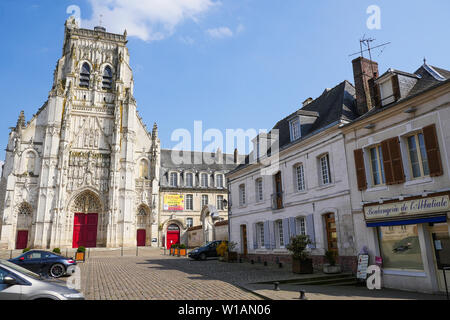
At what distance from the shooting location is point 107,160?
34.7 meters

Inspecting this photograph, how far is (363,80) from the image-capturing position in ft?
43.6

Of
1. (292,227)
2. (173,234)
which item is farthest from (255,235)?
(173,234)

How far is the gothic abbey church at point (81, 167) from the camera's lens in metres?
31.3

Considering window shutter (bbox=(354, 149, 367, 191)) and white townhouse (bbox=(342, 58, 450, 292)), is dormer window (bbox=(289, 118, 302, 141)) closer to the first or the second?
white townhouse (bbox=(342, 58, 450, 292))

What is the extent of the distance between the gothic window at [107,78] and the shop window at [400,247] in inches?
1407

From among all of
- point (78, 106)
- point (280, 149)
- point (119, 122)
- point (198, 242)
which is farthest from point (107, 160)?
point (280, 149)

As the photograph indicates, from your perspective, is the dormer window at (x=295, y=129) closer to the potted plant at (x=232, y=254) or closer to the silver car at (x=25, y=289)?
the potted plant at (x=232, y=254)

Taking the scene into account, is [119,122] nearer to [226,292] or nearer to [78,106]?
[78,106]

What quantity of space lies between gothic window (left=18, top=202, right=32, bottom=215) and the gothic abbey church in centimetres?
9

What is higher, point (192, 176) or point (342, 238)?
point (192, 176)

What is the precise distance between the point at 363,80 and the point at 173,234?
29287mm

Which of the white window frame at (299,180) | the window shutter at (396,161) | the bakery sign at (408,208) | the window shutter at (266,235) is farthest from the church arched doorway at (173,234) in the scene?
the window shutter at (396,161)

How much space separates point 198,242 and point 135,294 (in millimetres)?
24790
